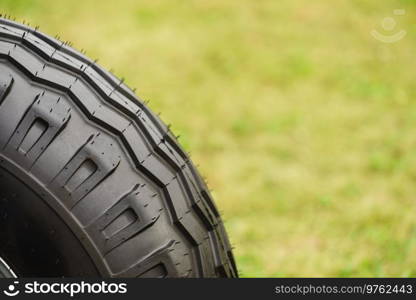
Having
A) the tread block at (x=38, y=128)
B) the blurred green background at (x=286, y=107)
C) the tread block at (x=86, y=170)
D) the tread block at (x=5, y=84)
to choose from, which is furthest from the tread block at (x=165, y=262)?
the blurred green background at (x=286, y=107)

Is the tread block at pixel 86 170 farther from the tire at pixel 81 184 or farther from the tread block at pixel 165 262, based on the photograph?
the tread block at pixel 165 262

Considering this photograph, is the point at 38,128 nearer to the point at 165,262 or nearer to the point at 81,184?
the point at 81,184

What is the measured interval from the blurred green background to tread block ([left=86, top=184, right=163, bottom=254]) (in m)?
Answer: 1.65

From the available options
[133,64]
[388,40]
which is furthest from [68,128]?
[388,40]

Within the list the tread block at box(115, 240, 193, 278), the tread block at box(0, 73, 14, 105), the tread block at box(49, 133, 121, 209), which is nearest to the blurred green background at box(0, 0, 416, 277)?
the tread block at box(115, 240, 193, 278)

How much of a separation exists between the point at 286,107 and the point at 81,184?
3.22 m

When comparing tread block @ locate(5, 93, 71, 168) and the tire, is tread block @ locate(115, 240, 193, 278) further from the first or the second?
tread block @ locate(5, 93, 71, 168)

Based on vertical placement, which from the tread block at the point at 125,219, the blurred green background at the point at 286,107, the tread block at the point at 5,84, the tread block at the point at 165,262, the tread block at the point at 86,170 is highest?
the blurred green background at the point at 286,107

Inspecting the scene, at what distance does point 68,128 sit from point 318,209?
231cm

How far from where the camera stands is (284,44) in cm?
Result: 553

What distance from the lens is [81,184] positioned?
5.24ft

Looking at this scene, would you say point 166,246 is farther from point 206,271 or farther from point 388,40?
point 388,40

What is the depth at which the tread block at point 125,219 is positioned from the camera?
1603 millimetres

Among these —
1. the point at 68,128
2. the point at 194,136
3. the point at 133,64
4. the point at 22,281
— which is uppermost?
the point at 133,64
